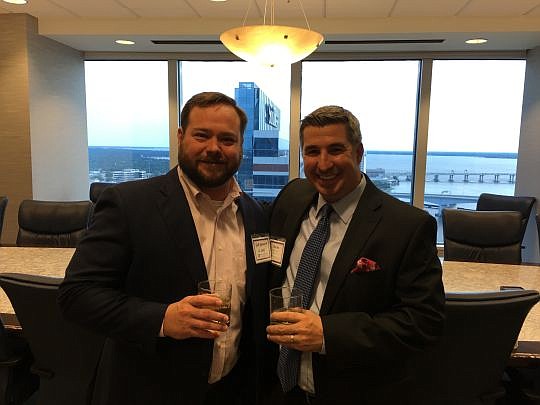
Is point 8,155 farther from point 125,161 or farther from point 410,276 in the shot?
point 410,276

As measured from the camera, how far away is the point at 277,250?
1.42 m

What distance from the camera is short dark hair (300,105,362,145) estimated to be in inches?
50.7

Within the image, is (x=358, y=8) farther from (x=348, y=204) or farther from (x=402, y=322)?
(x=402, y=322)

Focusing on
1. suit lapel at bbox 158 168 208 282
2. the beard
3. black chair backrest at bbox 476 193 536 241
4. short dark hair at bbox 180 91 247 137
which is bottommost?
black chair backrest at bbox 476 193 536 241

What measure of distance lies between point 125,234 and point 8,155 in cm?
410

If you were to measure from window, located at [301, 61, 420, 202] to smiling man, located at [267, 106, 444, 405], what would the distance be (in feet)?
13.8

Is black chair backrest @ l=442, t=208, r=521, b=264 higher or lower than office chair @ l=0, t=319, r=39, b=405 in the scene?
higher

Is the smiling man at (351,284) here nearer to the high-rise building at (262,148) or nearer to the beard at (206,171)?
the beard at (206,171)

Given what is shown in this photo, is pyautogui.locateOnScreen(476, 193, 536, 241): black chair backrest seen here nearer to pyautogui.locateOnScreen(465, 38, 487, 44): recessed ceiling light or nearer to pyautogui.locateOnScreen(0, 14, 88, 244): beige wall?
pyautogui.locateOnScreen(465, 38, 487, 44): recessed ceiling light

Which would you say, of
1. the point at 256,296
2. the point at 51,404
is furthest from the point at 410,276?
the point at 51,404

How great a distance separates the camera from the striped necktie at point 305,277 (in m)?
1.32

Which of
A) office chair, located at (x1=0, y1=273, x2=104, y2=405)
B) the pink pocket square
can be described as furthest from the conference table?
the pink pocket square

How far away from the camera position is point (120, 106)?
5.74 metres

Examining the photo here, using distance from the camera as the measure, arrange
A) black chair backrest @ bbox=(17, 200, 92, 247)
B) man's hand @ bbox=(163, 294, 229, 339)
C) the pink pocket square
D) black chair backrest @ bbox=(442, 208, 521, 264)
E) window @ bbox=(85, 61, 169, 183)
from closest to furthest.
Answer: man's hand @ bbox=(163, 294, 229, 339), the pink pocket square, black chair backrest @ bbox=(442, 208, 521, 264), black chair backrest @ bbox=(17, 200, 92, 247), window @ bbox=(85, 61, 169, 183)
